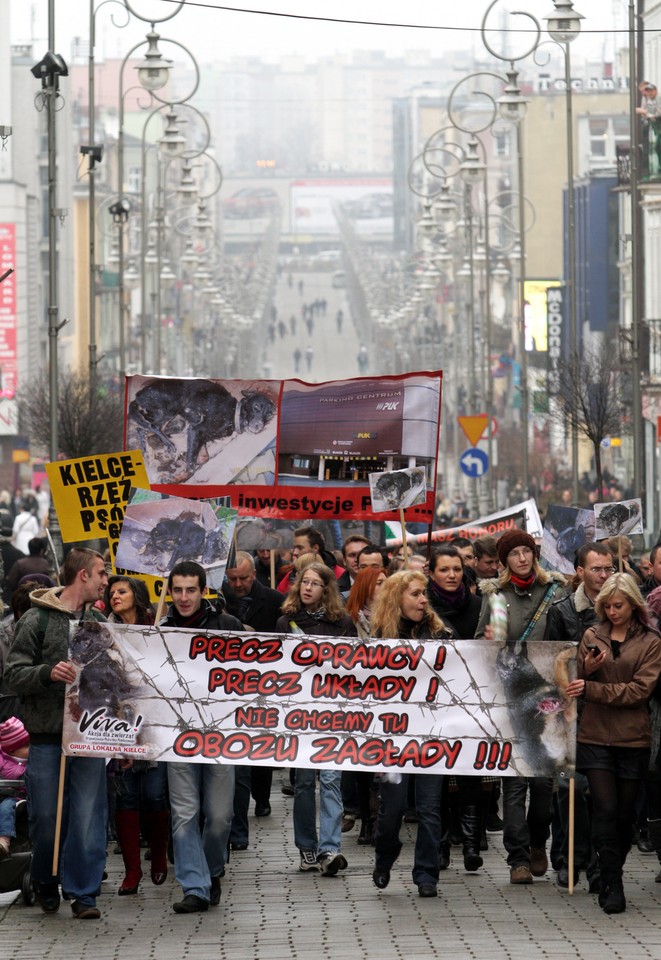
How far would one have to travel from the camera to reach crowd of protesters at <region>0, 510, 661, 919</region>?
9.59 metres

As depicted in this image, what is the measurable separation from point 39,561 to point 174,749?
8.47 m

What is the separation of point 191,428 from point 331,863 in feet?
15.1

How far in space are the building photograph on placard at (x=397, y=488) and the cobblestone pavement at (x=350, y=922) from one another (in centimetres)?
321

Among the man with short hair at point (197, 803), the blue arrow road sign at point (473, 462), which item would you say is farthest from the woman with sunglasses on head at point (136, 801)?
the blue arrow road sign at point (473, 462)

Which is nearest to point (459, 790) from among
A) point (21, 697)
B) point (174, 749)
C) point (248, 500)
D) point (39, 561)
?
point (174, 749)

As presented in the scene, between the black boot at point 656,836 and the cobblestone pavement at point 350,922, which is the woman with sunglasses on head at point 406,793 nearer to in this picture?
the cobblestone pavement at point 350,922

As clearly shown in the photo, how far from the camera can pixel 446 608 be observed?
1126 cm

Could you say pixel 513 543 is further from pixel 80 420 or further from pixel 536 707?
pixel 80 420

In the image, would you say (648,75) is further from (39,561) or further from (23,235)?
(23,235)

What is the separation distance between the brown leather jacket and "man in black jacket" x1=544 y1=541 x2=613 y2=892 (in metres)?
0.42

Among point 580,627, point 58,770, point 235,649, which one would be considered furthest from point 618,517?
point 58,770

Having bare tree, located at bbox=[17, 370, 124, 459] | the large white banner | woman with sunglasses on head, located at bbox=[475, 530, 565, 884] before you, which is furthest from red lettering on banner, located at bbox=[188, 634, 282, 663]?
bare tree, located at bbox=[17, 370, 124, 459]

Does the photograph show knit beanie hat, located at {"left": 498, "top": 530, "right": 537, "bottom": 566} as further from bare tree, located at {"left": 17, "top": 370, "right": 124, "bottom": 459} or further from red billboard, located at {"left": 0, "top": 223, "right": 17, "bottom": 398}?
red billboard, located at {"left": 0, "top": 223, "right": 17, "bottom": 398}

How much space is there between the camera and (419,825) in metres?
10.0
